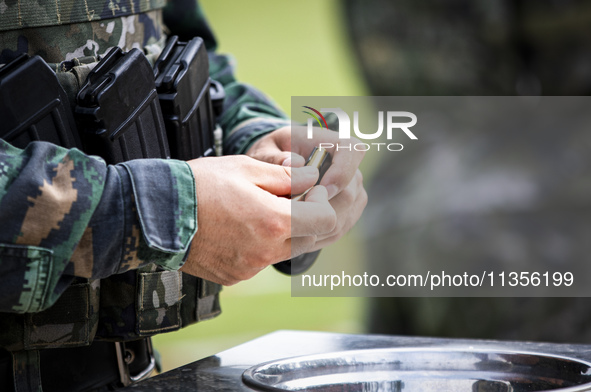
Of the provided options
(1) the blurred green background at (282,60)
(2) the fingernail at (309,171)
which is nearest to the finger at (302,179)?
(2) the fingernail at (309,171)

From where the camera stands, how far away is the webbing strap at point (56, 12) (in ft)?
2.65

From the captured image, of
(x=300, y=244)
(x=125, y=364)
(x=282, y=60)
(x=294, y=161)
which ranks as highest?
(x=282, y=60)

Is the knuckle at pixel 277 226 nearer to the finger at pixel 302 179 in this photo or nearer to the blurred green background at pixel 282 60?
the finger at pixel 302 179

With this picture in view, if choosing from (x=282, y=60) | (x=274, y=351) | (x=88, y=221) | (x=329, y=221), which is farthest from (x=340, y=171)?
(x=282, y=60)

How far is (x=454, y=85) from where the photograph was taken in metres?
2.94

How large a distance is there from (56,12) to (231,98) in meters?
0.44

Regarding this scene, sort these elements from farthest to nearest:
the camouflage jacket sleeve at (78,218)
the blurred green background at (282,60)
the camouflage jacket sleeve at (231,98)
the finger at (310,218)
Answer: the blurred green background at (282,60)
the camouflage jacket sleeve at (231,98)
the finger at (310,218)
the camouflage jacket sleeve at (78,218)

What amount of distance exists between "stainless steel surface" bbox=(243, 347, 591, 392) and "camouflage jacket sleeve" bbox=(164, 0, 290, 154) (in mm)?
400

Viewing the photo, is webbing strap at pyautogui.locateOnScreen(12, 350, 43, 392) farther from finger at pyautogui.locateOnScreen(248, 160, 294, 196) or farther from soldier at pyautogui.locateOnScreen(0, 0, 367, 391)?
finger at pyautogui.locateOnScreen(248, 160, 294, 196)

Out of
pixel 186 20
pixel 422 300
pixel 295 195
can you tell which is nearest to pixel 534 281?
pixel 422 300

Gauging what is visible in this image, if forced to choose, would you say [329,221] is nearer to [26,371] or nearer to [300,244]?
[300,244]

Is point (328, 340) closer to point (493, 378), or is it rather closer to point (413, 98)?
point (493, 378)

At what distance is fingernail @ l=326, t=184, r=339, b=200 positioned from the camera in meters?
0.88

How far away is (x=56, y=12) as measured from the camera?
844 millimetres
